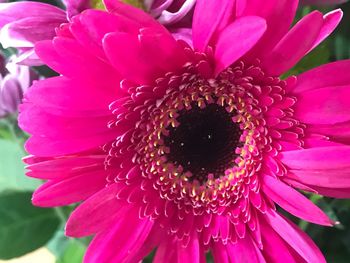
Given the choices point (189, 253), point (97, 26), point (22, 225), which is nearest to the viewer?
point (97, 26)

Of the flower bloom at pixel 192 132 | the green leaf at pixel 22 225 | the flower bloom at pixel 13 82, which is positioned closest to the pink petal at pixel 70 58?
the flower bloom at pixel 192 132

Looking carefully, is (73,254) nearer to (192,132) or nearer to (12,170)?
(12,170)

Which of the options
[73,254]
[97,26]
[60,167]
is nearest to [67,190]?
[60,167]

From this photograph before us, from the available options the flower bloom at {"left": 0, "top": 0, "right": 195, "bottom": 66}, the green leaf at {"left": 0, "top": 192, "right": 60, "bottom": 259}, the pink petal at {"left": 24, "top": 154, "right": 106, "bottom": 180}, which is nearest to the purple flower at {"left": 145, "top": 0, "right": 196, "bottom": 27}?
the flower bloom at {"left": 0, "top": 0, "right": 195, "bottom": 66}

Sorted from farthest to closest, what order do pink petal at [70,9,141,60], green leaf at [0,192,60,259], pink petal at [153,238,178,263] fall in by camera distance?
green leaf at [0,192,60,259], pink petal at [153,238,178,263], pink petal at [70,9,141,60]

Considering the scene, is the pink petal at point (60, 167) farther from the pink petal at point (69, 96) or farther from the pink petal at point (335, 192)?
the pink petal at point (335, 192)

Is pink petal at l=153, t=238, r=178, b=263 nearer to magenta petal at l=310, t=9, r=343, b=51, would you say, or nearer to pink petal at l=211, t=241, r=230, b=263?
pink petal at l=211, t=241, r=230, b=263

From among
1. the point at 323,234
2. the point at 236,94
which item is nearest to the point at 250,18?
the point at 236,94
